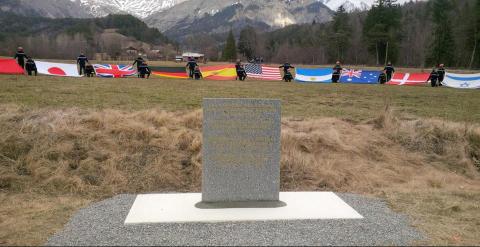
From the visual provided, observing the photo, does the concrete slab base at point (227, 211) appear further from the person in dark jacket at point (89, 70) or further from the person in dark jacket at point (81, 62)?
the person in dark jacket at point (81, 62)

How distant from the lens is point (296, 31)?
14188 cm

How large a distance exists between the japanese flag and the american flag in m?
10.8

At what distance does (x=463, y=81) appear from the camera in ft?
89.6

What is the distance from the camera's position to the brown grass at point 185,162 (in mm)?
6254

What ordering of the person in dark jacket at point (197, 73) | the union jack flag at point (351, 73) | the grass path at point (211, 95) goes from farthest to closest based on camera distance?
the union jack flag at point (351, 73), the person in dark jacket at point (197, 73), the grass path at point (211, 95)

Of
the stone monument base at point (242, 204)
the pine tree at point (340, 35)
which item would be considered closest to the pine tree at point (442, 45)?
the pine tree at point (340, 35)

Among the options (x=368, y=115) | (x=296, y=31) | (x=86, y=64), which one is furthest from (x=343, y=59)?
(x=368, y=115)

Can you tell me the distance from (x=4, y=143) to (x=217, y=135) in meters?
4.63

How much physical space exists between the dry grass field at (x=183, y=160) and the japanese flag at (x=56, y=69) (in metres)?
11.8

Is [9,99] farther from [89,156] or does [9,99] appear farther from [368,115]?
[368,115]

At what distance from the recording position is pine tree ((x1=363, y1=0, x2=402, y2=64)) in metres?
76.2

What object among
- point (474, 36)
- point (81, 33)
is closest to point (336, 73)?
point (474, 36)

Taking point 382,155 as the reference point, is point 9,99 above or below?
above

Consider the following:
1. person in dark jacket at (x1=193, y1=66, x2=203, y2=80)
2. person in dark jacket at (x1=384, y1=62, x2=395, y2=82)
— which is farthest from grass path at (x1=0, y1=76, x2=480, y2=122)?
person in dark jacket at (x1=384, y1=62, x2=395, y2=82)
